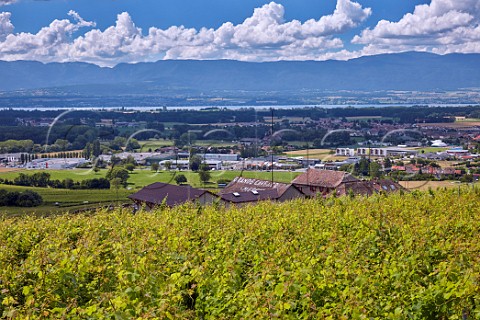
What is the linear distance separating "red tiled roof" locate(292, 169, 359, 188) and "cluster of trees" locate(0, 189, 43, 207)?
10.6m

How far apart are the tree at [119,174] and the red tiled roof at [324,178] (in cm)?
962

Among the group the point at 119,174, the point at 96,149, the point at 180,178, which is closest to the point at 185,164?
the point at 180,178

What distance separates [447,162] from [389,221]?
83.1 feet

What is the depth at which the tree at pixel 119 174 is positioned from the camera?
30.6m

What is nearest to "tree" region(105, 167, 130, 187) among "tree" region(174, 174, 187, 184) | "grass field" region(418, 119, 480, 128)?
"tree" region(174, 174, 187, 184)

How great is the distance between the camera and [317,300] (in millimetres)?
5027

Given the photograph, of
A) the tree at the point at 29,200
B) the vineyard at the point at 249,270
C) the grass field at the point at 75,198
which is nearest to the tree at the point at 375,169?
the grass field at the point at 75,198

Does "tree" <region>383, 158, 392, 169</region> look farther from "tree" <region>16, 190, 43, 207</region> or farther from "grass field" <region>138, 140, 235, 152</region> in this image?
"tree" <region>16, 190, 43, 207</region>

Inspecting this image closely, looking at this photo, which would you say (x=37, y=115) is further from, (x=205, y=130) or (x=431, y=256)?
(x=431, y=256)

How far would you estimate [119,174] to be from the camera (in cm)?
3119

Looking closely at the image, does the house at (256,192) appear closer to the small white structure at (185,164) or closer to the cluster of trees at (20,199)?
the small white structure at (185,164)

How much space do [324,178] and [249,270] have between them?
19.1 meters

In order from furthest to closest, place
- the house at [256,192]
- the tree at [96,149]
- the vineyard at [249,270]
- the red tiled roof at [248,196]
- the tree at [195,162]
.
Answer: the tree at [96,149]
the tree at [195,162]
the house at [256,192]
the red tiled roof at [248,196]
the vineyard at [249,270]

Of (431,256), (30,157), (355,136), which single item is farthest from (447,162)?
(431,256)
